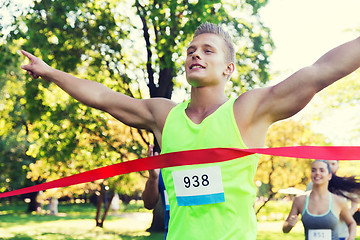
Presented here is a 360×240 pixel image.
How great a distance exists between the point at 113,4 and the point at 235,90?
485cm

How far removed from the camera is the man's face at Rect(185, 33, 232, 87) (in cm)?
232

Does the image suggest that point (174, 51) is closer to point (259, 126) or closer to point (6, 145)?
point (259, 126)

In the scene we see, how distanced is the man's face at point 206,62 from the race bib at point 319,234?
356 cm

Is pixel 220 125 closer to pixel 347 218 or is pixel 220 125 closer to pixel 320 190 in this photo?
pixel 320 190

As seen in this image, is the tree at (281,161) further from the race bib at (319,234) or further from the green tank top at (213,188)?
the green tank top at (213,188)

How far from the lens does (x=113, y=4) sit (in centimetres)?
1598

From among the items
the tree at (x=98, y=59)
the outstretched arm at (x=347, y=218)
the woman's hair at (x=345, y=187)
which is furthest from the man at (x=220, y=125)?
the tree at (x=98, y=59)

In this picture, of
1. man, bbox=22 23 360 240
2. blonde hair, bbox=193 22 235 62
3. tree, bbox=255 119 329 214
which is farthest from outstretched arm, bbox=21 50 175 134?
tree, bbox=255 119 329 214

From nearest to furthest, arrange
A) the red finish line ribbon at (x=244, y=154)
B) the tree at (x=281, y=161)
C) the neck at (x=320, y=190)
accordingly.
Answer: the red finish line ribbon at (x=244, y=154) → the neck at (x=320, y=190) → the tree at (x=281, y=161)

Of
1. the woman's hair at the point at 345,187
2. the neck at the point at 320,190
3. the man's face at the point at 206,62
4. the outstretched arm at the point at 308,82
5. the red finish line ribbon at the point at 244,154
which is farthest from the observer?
the woman's hair at the point at 345,187

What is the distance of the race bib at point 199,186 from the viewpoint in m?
2.14

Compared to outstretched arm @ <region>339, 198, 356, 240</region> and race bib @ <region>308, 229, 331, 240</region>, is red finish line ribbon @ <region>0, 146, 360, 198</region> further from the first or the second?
outstretched arm @ <region>339, 198, 356, 240</region>

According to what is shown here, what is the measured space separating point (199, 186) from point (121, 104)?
63 centimetres

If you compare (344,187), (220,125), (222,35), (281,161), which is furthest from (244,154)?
(281,161)
